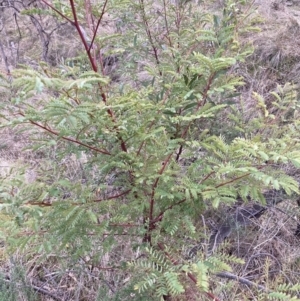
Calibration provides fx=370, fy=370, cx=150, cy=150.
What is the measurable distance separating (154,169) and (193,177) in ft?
0.49

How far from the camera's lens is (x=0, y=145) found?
3.40m

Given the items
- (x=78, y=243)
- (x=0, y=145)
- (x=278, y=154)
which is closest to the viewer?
(x=278, y=154)

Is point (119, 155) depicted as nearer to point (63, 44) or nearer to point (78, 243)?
point (78, 243)

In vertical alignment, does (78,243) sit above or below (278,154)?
below

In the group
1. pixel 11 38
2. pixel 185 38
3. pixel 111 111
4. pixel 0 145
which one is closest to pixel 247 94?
pixel 185 38

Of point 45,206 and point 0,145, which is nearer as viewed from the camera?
point 45,206

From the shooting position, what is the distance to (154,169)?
4.04 ft

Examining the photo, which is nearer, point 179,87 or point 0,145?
point 179,87

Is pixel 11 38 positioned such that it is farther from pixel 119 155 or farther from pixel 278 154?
pixel 278 154

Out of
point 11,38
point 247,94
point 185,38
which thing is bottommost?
point 247,94

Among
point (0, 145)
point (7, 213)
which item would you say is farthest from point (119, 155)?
point (0, 145)

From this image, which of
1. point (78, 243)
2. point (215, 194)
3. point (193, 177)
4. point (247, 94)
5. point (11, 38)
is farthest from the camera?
point (11, 38)

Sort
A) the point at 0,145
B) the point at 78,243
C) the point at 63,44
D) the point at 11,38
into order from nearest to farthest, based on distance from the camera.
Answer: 1. the point at 78,243
2. the point at 0,145
3. the point at 63,44
4. the point at 11,38

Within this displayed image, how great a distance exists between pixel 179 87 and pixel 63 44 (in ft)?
11.9
